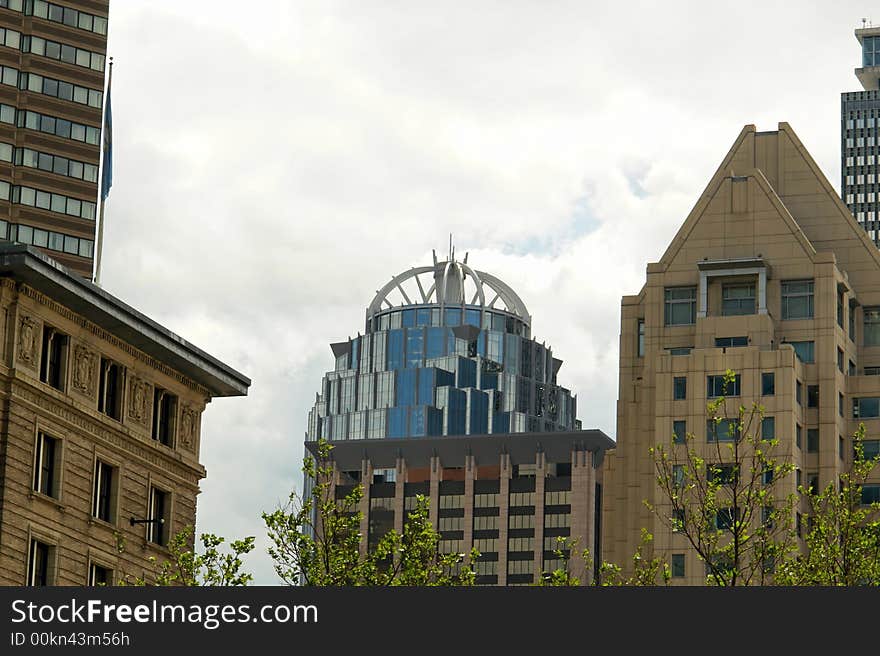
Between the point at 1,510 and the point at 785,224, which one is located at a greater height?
the point at 785,224

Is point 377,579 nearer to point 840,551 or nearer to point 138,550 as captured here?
point 840,551

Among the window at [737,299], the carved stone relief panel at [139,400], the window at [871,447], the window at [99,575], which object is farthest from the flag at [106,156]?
the window at [871,447]

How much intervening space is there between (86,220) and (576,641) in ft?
439

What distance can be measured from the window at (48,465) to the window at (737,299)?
308 ft

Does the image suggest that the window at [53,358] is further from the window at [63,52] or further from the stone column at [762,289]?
the stone column at [762,289]

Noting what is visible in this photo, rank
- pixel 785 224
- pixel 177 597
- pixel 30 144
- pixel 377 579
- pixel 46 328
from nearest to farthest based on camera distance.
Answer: pixel 177 597, pixel 377 579, pixel 46 328, pixel 30 144, pixel 785 224

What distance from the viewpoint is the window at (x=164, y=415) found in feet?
259

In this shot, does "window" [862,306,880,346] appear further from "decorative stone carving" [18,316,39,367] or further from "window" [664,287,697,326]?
"decorative stone carving" [18,316,39,367]

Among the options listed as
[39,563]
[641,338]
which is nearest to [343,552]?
[39,563]

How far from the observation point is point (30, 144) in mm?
145250

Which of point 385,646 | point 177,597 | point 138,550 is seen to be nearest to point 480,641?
point 385,646

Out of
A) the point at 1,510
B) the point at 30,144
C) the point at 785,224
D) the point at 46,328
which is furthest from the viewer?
the point at 785,224

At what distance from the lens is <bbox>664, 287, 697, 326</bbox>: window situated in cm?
15762

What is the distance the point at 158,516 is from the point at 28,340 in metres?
12.3
